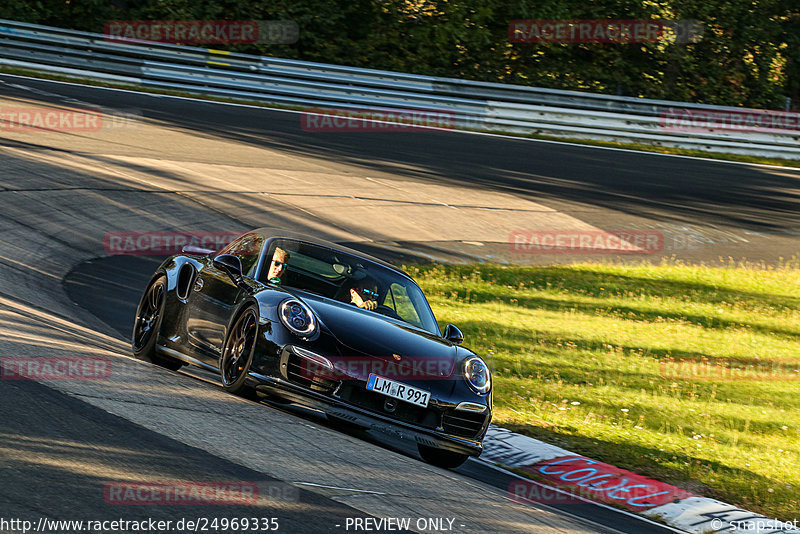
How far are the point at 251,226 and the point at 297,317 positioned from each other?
33.1 ft

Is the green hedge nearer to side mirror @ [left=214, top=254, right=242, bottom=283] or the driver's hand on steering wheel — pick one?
side mirror @ [left=214, top=254, right=242, bottom=283]

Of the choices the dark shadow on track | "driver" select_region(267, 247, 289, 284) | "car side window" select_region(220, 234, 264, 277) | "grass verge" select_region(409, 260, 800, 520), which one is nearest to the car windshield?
"driver" select_region(267, 247, 289, 284)

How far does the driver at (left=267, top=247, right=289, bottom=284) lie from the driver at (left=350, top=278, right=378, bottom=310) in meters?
0.57

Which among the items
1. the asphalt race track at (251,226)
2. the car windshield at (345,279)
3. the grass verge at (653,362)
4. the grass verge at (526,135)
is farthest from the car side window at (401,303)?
the grass verge at (526,135)

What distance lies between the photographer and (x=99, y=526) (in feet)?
14.4

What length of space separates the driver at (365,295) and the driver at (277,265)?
1.88 feet

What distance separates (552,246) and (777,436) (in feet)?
33.6

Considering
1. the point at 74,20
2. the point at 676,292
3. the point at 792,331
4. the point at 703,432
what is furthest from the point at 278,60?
the point at 703,432

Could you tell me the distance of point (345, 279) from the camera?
322 inches

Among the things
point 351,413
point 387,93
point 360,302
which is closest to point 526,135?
point 387,93

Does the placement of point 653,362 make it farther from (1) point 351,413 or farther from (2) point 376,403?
(1) point 351,413

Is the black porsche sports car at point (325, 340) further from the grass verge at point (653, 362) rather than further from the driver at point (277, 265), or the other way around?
the grass verge at point (653, 362)

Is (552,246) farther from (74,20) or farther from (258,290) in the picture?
(74,20)

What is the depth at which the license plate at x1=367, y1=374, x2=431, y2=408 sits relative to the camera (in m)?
6.91
